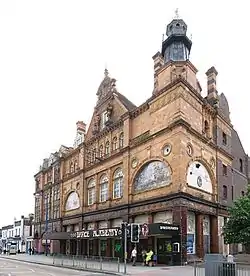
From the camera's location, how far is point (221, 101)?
51562mm

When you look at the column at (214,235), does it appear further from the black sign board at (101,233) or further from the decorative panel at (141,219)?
the black sign board at (101,233)

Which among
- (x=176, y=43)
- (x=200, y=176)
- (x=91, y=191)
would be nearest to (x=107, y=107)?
(x=91, y=191)

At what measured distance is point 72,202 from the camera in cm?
6122

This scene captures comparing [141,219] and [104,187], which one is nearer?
[141,219]

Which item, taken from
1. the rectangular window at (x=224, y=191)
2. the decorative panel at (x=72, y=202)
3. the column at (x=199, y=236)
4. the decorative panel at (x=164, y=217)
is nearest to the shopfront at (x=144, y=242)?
the decorative panel at (x=164, y=217)

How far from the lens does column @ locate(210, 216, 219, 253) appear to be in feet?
136

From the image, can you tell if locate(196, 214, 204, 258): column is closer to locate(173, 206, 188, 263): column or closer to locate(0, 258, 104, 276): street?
locate(173, 206, 188, 263): column

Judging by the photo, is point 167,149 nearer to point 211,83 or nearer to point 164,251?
point 164,251

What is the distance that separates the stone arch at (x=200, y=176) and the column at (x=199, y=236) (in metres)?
2.86

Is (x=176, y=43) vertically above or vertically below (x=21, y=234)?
above

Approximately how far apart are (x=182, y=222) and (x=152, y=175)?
6.65m

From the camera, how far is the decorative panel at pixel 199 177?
39.0 metres

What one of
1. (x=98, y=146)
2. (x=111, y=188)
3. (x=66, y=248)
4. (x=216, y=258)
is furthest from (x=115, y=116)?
(x=216, y=258)

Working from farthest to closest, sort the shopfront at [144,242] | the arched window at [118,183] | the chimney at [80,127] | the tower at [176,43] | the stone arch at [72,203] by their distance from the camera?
the chimney at [80,127] < the stone arch at [72,203] < the arched window at [118,183] < the tower at [176,43] < the shopfront at [144,242]
